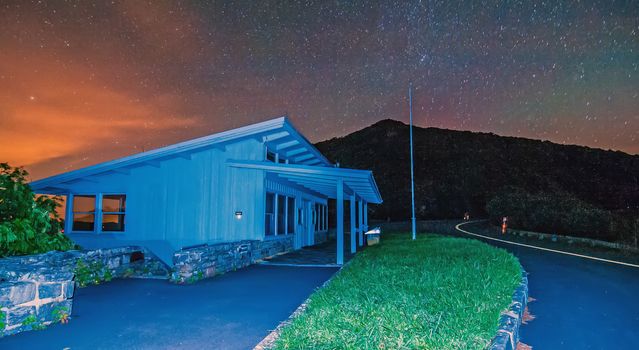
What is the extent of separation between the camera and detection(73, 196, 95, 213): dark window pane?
13.8 metres

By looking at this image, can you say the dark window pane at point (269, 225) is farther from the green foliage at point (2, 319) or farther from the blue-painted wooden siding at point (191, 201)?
the green foliage at point (2, 319)

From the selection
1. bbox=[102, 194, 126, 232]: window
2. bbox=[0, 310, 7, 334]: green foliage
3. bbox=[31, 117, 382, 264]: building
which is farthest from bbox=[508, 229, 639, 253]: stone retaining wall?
bbox=[102, 194, 126, 232]: window

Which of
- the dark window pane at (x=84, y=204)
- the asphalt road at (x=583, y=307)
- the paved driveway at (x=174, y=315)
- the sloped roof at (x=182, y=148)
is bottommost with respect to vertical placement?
the asphalt road at (x=583, y=307)

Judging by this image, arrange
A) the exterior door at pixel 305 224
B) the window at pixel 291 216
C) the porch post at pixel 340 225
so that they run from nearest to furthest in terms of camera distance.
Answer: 1. the porch post at pixel 340 225
2. the window at pixel 291 216
3. the exterior door at pixel 305 224

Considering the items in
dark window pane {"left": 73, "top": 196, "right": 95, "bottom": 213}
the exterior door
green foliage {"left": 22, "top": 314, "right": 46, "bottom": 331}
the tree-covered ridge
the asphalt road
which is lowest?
the asphalt road

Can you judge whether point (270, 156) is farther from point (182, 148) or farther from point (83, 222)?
point (83, 222)

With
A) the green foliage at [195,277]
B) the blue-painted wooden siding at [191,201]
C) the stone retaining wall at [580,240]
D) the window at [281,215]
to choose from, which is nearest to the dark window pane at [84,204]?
the blue-painted wooden siding at [191,201]

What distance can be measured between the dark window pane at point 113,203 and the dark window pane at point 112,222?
8.2 inches

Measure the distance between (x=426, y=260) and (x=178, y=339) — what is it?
260 inches

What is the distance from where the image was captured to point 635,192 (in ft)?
206

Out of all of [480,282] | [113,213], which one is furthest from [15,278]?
[113,213]

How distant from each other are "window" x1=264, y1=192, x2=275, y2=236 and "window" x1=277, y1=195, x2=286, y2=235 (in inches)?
23.3

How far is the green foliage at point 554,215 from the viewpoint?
20.1 m

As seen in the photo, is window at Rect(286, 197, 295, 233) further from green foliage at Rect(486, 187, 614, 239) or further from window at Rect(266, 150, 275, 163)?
green foliage at Rect(486, 187, 614, 239)
